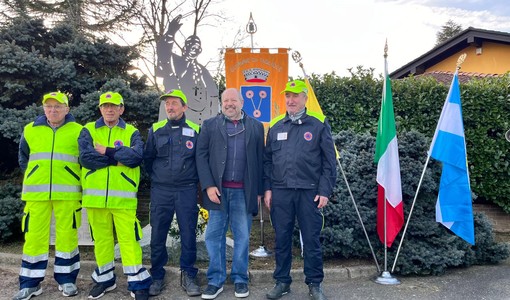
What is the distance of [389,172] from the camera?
4.93m

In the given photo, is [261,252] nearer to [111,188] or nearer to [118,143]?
[111,188]

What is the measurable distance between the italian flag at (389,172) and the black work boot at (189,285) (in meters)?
2.21

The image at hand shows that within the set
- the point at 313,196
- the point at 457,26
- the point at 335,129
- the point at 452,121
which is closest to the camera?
the point at 313,196

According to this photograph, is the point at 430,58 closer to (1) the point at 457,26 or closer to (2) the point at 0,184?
(2) the point at 0,184

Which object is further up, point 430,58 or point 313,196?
point 430,58

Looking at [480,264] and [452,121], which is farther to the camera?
[480,264]

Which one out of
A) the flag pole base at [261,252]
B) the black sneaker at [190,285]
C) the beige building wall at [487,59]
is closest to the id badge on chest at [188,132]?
the black sneaker at [190,285]

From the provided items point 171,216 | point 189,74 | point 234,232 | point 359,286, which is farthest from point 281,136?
point 189,74

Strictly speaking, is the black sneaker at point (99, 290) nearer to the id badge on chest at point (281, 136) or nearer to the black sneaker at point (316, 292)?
the black sneaker at point (316, 292)

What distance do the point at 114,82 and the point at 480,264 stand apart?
18.7 ft

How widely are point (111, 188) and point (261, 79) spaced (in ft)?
9.62

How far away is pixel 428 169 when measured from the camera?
17.7 ft

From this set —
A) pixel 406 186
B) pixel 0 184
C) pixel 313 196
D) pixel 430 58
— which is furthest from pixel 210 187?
pixel 430 58

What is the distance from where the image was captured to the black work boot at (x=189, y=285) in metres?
4.42
